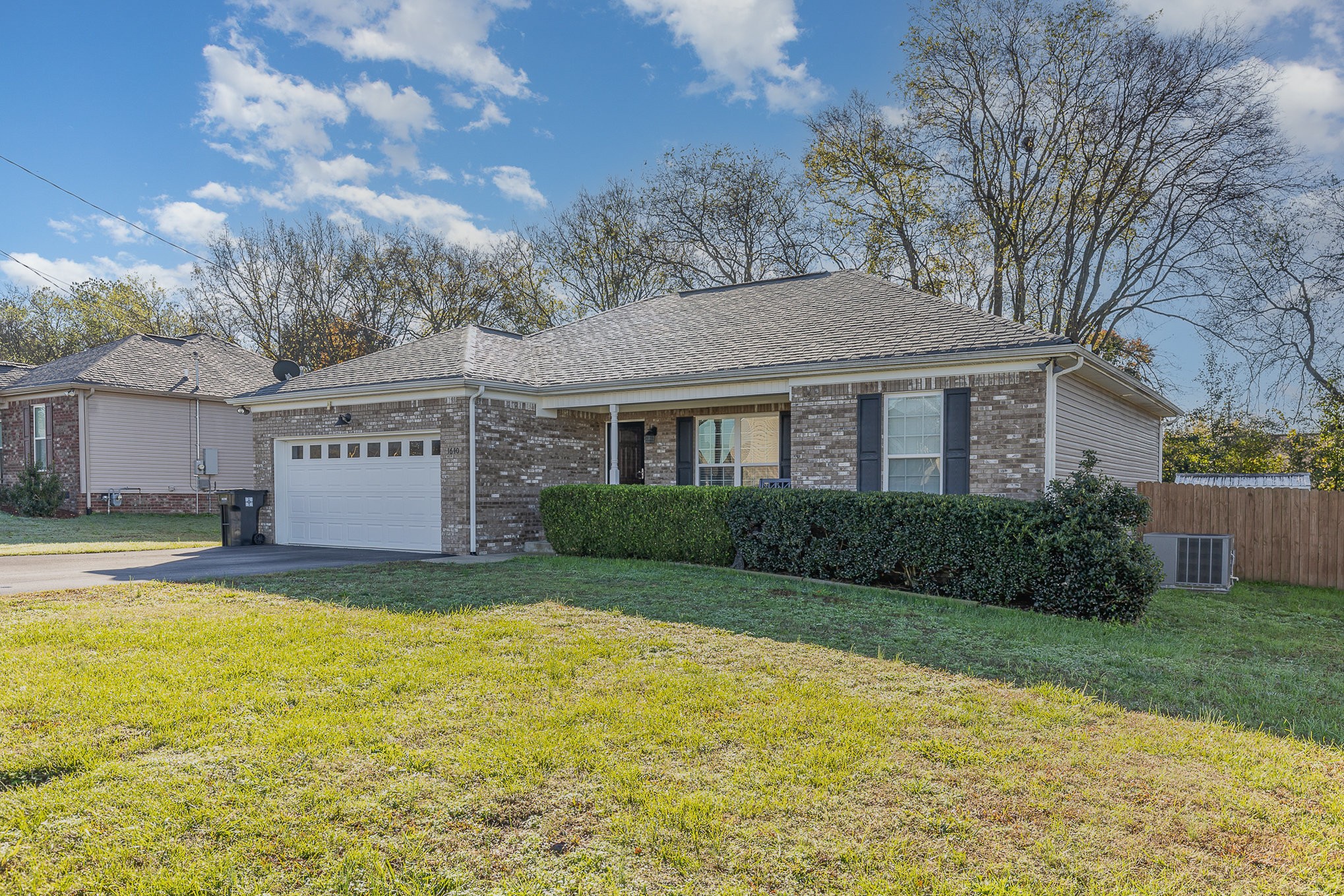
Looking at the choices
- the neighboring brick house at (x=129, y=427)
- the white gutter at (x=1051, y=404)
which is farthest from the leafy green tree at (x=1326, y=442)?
the neighboring brick house at (x=129, y=427)

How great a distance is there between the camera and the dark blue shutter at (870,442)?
1130 cm

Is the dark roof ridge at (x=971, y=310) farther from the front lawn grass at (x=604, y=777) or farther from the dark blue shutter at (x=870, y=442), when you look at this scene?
the front lawn grass at (x=604, y=777)

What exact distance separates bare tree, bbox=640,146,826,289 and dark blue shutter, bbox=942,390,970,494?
53.9ft

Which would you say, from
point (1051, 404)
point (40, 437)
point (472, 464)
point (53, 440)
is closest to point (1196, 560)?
point (1051, 404)

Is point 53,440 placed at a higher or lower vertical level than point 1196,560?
higher

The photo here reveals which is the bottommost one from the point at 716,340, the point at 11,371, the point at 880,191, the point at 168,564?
the point at 168,564

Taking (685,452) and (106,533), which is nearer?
(685,452)

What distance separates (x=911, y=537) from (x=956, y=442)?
2251 mm

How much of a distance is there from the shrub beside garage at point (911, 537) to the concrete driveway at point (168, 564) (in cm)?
368

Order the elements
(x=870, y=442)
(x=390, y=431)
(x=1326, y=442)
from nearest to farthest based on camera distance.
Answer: (x=870, y=442), (x=390, y=431), (x=1326, y=442)

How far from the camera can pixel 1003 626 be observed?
719cm

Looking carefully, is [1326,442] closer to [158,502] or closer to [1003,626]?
[1003,626]

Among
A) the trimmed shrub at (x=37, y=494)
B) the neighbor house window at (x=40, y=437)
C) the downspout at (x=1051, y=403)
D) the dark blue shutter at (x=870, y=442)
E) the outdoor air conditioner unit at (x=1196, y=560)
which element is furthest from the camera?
the neighbor house window at (x=40, y=437)

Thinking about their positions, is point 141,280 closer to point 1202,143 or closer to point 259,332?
point 259,332
